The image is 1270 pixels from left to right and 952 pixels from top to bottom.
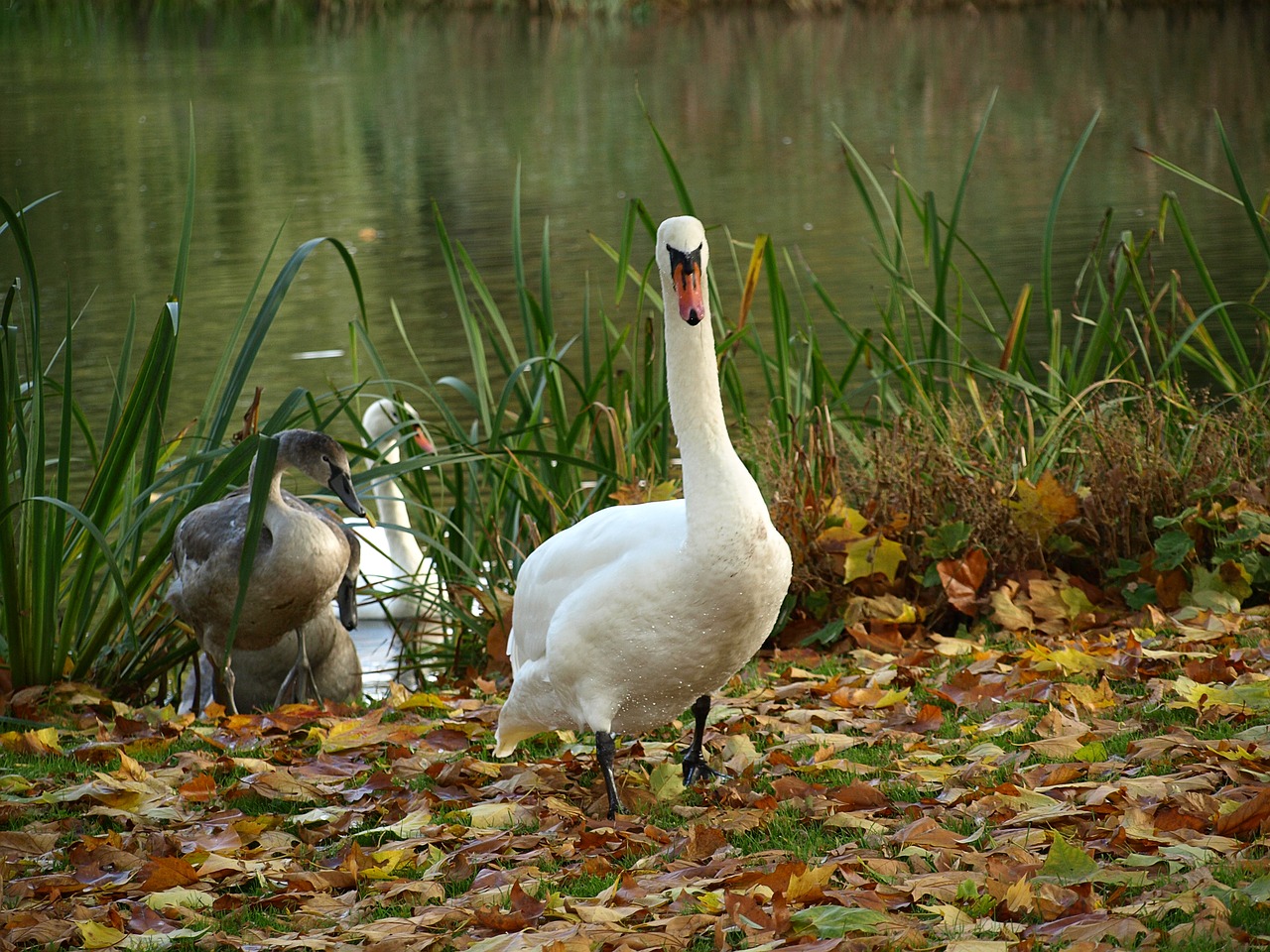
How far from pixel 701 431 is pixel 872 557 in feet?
6.77

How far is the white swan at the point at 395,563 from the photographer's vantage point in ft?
20.2

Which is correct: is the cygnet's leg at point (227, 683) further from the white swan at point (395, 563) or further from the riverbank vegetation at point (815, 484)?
the white swan at point (395, 563)

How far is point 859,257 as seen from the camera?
1463 cm

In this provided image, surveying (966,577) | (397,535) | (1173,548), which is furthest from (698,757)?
(397,535)

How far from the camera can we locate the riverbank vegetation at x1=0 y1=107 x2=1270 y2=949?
9.79 ft

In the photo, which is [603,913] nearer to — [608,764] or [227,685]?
[608,764]

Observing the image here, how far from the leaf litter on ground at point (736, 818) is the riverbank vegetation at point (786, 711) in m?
0.01

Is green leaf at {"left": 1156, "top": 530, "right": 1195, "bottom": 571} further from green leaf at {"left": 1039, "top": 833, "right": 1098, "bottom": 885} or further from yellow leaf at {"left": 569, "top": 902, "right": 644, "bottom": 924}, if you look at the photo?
yellow leaf at {"left": 569, "top": 902, "right": 644, "bottom": 924}

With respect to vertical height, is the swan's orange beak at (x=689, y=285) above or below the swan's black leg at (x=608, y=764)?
above

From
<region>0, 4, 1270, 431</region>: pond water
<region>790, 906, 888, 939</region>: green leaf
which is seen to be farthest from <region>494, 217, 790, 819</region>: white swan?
<region>0, 4, 1270, 431</region>: pond water

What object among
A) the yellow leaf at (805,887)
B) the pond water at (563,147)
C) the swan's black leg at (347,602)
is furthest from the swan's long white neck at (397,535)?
the yellow leaf at (805,887)

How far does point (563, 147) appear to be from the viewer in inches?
866

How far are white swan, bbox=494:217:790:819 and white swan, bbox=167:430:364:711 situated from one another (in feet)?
5.47

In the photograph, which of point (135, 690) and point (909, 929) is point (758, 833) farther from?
point (135, 690)
